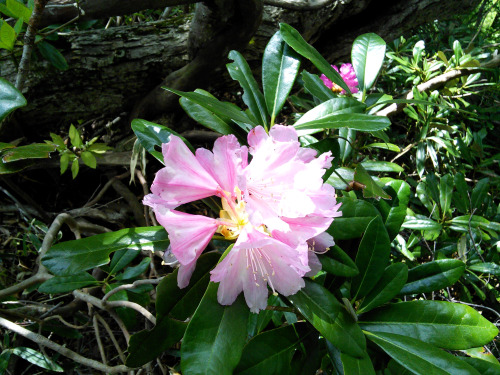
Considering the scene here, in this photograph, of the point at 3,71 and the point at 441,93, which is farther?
the point at 441,93

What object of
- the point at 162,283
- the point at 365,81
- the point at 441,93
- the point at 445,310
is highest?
the point at 365,81

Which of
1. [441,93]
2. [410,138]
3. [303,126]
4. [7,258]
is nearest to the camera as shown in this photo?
[303,126]

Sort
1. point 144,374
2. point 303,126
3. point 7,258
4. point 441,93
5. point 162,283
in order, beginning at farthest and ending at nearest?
point 441,93, point 7,258, point 144,374, point 303,126, point 162,283

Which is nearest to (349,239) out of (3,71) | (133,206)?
(133,206)

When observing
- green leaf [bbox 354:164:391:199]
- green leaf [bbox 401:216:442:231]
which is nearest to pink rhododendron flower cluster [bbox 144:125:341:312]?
green leaf [bbox 354:164:391:199]

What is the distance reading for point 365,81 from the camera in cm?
119

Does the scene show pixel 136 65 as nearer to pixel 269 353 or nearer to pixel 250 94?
pixel 250 94

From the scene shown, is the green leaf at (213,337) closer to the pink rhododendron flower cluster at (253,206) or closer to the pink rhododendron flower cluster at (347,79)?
the pink rhododendron flower cluster at (253,206)

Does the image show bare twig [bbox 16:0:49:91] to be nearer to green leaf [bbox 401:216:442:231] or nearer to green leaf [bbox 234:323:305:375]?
green leaf [bbox 234:323:305:375]

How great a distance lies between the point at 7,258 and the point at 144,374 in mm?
1080

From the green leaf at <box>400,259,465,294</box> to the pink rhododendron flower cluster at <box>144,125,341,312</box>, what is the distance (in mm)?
328

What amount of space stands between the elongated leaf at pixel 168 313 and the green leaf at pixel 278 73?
0.48 m

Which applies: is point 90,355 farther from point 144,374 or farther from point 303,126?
point 303,126

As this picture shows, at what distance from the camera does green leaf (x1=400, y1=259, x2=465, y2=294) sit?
903mm
